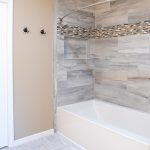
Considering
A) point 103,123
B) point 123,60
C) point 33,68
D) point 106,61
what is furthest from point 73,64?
point 103,123

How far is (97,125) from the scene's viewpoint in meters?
2.25

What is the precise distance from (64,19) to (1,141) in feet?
6.72

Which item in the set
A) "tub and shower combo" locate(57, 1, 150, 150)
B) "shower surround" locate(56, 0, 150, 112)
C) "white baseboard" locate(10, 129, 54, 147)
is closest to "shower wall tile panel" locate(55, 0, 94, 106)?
"shower surround" locate(56, 0, 150, 112)

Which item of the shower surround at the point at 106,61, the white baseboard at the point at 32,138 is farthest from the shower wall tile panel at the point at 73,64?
the white baseboard at the point at 32,138

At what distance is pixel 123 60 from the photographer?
2848mm

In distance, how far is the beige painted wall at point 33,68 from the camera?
2.53 m

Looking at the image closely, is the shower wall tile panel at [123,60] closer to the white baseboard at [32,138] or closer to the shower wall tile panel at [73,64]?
the shower wall tile panel at [73,64]

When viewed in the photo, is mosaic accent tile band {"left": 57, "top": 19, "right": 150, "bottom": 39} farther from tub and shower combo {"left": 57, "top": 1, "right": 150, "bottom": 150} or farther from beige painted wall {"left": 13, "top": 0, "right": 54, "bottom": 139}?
beige painted wall {"left": 13, "top": 0, "right": 54, "bottom": 139}

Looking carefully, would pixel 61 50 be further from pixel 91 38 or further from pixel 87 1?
pixel 87 1

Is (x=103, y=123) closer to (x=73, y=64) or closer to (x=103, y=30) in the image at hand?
(x=73, y=64)

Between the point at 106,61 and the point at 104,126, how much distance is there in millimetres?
1283

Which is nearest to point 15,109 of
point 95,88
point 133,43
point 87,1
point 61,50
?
point 61,50

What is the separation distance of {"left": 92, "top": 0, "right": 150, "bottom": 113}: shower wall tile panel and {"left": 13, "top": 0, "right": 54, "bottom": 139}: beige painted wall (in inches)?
36.1

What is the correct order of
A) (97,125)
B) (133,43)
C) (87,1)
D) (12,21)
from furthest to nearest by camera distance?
1. (87,1)
2. (133,43)
3. (12,21)
4. (97,125)
